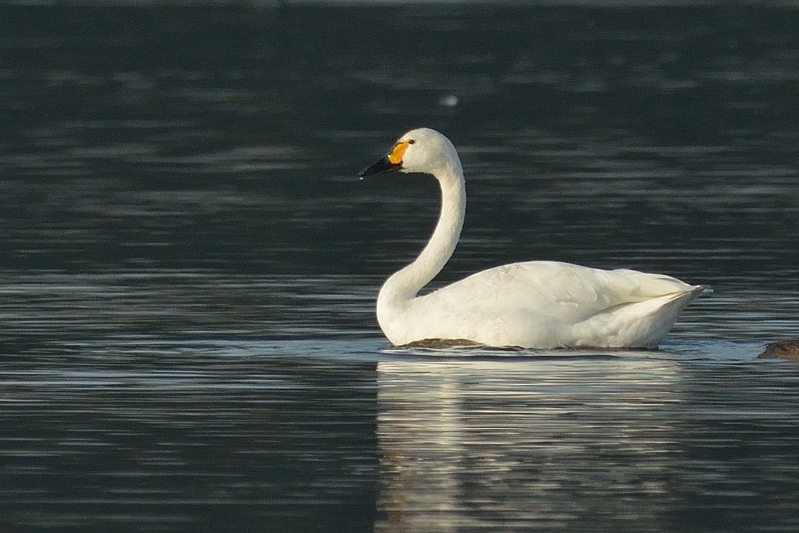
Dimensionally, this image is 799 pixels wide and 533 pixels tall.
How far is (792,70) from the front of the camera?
49.3 metres

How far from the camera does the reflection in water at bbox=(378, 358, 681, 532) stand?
36.5 feet

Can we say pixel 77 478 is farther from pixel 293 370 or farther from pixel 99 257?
pixel 99 257

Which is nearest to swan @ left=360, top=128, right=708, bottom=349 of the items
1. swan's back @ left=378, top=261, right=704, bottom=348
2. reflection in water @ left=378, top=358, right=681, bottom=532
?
swan's back @ left=378, top=261, right=704, bottom=348

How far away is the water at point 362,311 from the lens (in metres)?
11.7

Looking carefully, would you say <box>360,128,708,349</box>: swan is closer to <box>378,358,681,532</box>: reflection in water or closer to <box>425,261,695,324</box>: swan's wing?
<box>425,261,695,324</box>: swan's wing

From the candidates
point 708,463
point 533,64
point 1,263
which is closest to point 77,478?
point 708,463

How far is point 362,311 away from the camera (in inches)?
731

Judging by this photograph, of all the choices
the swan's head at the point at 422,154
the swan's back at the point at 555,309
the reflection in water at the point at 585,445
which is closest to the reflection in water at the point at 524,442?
the reflection in water at the point at 585,445

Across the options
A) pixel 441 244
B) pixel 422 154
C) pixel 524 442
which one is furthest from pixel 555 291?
pixel 524 442

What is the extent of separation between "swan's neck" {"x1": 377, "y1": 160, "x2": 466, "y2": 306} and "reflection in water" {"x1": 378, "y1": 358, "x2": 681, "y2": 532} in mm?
1311

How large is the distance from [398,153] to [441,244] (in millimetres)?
755

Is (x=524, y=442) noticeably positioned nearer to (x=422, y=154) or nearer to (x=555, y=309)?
(x=555, y=309)

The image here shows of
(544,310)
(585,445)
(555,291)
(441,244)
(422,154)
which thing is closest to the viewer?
(585,445)

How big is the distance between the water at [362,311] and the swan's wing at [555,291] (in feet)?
1.26
